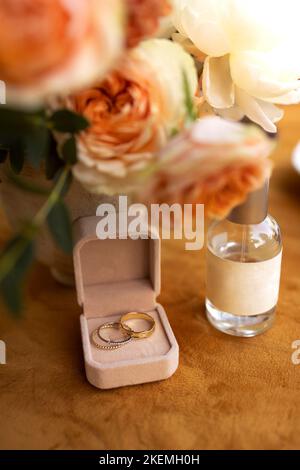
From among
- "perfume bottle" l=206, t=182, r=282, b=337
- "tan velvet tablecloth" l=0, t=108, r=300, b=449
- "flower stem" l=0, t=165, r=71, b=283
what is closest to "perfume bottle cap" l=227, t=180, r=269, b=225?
"perfume bottle" l=206, t=182, r=282, b=337

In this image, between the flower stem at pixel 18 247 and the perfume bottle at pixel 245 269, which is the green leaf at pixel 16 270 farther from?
the perfume bottle at pixel 245 269

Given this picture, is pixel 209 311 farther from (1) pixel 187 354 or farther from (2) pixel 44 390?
(2) pixel 44 390

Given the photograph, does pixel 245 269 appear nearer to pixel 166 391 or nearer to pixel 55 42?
pixel 166 391

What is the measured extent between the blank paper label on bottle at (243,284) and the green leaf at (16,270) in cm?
24

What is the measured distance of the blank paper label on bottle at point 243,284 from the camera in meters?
0.51

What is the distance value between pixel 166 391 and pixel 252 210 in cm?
17

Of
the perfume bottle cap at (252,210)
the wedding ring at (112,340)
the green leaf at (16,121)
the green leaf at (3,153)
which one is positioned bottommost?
the wedding ring at (112,340)

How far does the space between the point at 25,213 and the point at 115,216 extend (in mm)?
96

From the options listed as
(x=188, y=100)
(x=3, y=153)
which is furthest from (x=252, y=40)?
(x=3, y=153)

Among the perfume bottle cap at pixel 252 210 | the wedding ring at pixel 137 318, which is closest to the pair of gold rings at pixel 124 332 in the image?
the wedding ring at pixel 137 318

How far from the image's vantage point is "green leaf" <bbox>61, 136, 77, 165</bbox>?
35 cm

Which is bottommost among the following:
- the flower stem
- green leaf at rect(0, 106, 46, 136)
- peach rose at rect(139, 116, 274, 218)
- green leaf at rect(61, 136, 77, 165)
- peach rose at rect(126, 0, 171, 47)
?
the flower stem

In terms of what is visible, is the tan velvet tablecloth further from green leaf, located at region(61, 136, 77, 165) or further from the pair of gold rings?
green leaf, located at region(61, 136, 77, 165)
